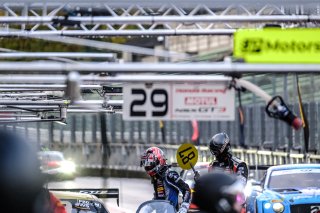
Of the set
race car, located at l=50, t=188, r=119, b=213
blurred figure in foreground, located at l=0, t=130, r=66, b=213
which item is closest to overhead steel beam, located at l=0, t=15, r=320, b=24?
race car, located at l=50, t=188, r=119, b=213

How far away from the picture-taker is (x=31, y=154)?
25.5 ft

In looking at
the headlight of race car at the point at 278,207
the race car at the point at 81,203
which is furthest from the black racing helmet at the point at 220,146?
the race car at the point at 81,203

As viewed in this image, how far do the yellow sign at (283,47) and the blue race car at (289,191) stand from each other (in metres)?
8.45

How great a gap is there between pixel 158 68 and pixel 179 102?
1027mm

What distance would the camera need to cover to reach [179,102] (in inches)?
488

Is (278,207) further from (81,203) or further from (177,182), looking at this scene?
(81,203)

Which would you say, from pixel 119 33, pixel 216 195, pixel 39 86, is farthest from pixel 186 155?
pixel 216 195

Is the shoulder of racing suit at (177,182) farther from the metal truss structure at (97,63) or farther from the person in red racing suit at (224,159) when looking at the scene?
the person in red racing suit at (224,159)

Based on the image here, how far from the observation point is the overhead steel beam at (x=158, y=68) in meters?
11.4

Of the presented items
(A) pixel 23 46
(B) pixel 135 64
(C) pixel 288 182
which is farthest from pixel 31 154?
(A) pixel 23 46

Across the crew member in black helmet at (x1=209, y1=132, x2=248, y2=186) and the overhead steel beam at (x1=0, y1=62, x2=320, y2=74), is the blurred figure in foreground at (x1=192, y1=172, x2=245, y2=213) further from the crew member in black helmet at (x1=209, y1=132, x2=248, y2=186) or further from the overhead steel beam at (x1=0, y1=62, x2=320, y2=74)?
the crew member in black helmet at (x1=209, y1=132, x2=248, y2=186)

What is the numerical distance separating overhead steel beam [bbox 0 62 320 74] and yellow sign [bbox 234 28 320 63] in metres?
0.07

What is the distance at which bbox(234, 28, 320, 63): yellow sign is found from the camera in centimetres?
1148

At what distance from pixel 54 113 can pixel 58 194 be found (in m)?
4.26
